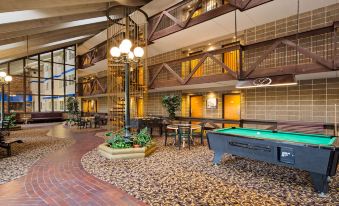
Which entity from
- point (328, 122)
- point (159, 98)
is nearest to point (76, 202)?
point (328, 122)

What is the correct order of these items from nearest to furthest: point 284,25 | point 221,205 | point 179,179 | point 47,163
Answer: point 221,205
point 179,179
point 47,163
point 284,25

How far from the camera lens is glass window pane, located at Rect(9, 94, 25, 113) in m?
17.0

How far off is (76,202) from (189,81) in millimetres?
6391

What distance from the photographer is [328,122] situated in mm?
6465

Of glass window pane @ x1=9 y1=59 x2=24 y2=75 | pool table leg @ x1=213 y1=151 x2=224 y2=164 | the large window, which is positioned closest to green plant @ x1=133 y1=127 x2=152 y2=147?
pool table leg @ x1=213 y1=151 x2=224 y2=164

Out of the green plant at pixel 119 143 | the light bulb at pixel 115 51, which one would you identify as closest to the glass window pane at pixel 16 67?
the green plant at pixel 119 143

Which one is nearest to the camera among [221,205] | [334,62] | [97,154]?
[221,205]

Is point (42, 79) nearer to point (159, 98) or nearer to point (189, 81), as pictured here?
point (159, 98)

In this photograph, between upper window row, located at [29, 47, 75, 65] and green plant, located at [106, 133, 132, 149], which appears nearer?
green plant, located at [106, 133, 132, 149]

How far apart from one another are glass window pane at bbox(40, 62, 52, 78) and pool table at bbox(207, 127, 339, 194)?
19.4 metres

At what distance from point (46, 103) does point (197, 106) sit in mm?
15927

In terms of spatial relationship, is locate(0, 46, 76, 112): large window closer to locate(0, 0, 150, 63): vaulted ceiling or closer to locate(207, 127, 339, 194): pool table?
locate(0, 0, 150, 63): vaulted ceiling

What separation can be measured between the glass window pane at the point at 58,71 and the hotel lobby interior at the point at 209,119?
672cm

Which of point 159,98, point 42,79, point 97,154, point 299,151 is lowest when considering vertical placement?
point 97,154
